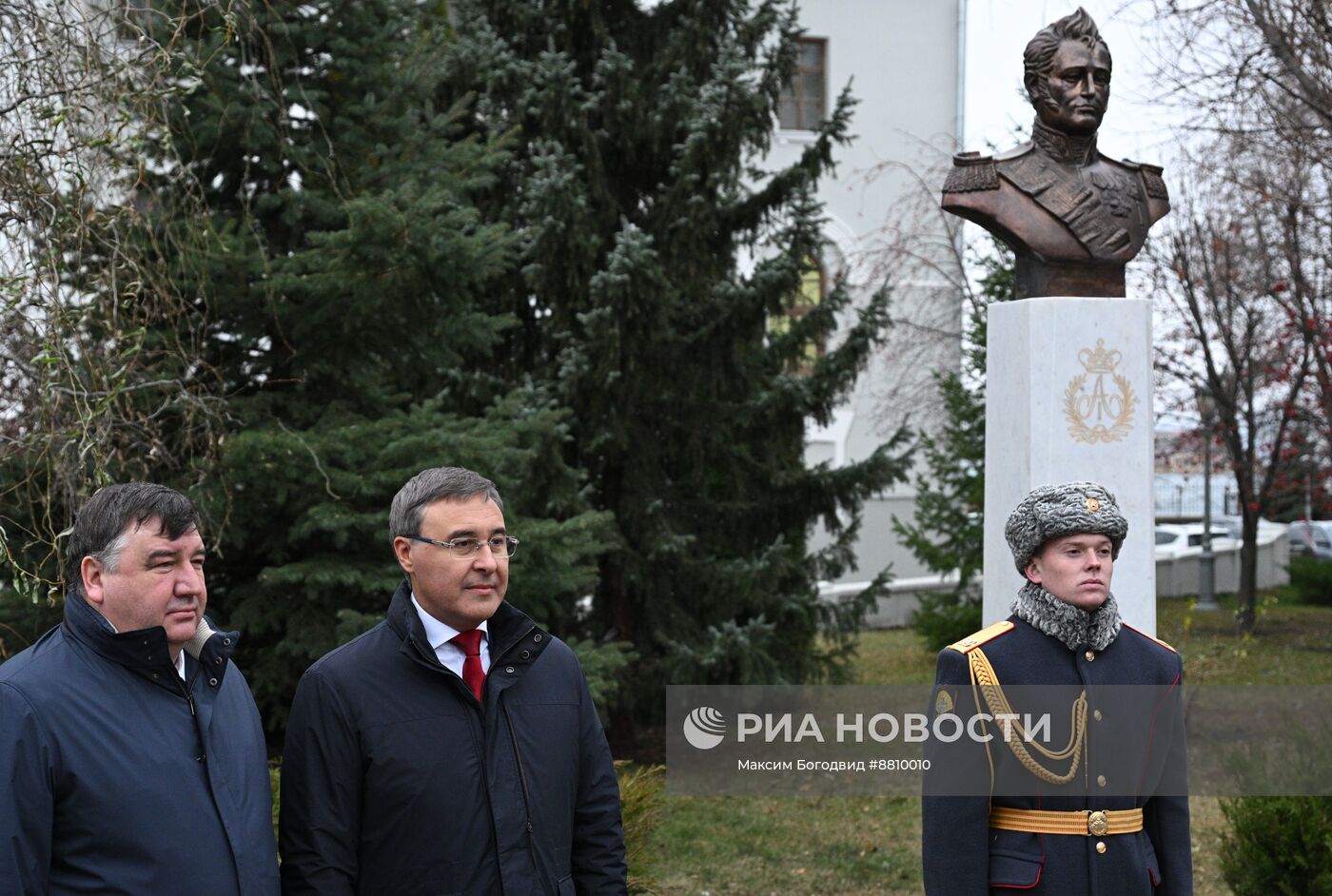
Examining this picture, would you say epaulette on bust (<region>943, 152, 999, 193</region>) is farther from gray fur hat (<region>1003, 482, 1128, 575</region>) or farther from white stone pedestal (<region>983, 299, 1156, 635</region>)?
gray fur hat (<region>1003, 482, 1128, 575</region>)

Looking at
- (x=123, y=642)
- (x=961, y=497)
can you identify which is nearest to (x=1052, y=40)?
(x=123, y=642)

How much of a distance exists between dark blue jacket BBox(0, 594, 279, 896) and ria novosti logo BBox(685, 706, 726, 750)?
301 inches

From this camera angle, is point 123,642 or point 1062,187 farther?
point 1062,187

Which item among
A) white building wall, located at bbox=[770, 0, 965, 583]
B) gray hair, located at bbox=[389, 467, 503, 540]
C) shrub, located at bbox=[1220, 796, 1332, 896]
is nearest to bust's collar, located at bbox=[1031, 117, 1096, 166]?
shrub, located at bbox=[1220, 796, 1332, 896]

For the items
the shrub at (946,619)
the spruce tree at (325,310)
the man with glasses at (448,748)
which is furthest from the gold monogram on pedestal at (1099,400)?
the shrub at (946,619)

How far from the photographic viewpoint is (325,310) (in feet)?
23.0

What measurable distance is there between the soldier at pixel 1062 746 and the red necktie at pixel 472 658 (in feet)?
3.56

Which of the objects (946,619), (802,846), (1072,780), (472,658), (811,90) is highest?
(811,90)

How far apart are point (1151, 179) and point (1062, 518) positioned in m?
3.98

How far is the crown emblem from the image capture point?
21.2 ft

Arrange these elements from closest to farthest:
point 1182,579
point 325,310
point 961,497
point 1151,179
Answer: point 1151,179, point 325,310, point 961,497, point 1182,579

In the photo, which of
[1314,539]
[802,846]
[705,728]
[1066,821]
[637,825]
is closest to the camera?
[1066,821]

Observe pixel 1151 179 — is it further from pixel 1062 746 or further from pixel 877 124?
pixel 877 124

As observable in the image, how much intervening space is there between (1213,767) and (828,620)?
2.93 metres
